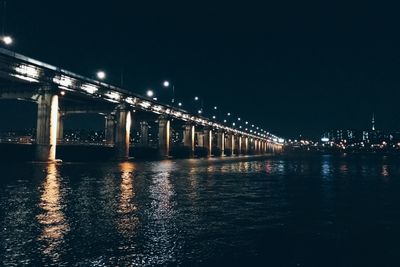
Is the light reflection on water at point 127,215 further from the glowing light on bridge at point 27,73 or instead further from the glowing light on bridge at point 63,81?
the glowing light on bridge at point 63,81

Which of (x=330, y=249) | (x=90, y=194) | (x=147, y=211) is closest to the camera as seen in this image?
(x=330, y=249)

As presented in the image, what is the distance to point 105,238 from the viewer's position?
8.51m

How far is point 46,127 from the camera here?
44500 mm

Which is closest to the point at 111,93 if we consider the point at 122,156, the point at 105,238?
the point at 122,156

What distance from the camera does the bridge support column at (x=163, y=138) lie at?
80631 millimetres

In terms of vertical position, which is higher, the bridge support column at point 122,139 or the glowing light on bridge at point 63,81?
the glowing light on bridge at point 63,81

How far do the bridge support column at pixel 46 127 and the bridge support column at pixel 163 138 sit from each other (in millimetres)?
36677

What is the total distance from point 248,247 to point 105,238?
10.3 feet

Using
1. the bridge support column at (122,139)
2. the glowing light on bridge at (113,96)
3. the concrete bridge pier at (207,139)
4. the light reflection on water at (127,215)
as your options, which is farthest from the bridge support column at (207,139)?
the light reflection on water at (127,215)

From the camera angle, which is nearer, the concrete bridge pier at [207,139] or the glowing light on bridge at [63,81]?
the glowing light on bridge at [63,81]

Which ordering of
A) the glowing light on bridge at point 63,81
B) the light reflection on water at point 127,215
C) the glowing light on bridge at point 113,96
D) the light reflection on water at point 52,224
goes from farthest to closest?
the glowing light on bridge at point 113,96, the glowing light on bridge at point 63,81, the light reflection on water at point 127,215, the light reflection on water at point 52,224

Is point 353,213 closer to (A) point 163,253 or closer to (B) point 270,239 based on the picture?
(B) point 270,239

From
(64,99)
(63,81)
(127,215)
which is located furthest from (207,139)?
(127,215)

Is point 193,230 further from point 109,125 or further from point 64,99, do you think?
point 109,125
